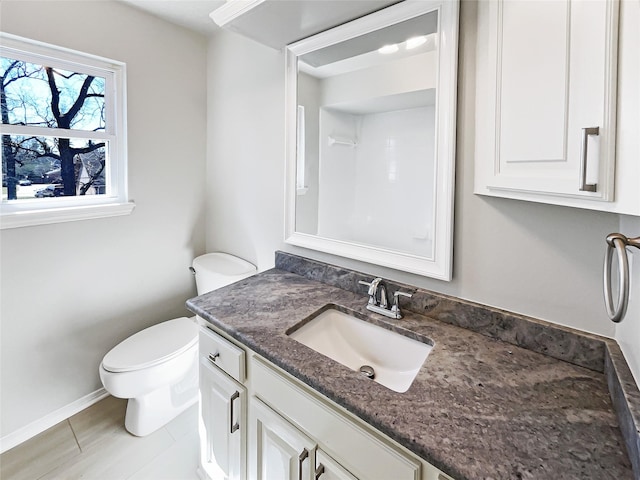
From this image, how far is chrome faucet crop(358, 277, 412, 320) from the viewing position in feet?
3.94

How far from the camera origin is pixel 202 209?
7.63 ft

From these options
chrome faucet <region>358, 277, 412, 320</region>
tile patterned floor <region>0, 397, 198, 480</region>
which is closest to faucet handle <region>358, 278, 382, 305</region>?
chrome faucet <region>358, 277, 412, 320</region>

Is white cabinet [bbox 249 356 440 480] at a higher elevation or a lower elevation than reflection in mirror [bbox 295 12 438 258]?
lower

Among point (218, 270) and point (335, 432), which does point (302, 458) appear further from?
point (218, 270)

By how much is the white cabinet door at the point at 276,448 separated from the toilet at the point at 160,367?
0.78 m

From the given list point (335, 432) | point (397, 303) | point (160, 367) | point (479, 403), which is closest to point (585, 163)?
point (479, 403)

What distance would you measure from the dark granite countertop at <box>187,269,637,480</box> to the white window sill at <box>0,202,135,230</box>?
115 cm

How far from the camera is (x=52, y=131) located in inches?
67.1

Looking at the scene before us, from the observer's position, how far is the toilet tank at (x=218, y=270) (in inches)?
75.2

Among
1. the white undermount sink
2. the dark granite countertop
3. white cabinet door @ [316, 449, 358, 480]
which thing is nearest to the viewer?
the dark granite countertop

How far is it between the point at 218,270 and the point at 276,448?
116 centimetres

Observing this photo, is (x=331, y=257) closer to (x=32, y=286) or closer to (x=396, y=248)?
(x=396, y=248)

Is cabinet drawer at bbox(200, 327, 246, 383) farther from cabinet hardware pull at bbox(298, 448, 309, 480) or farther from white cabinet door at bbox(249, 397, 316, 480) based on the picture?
cabinet hardware pull at bbox(298, 448, 309, 480)

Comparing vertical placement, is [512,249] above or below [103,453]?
above
